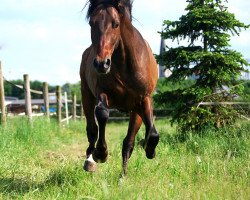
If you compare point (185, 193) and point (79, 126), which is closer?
point (185, 193)

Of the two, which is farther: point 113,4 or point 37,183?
point 37,183

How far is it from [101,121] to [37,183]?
1162 millimetres

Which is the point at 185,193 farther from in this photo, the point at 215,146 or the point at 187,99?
the point at 187,99

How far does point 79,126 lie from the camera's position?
53.1ft

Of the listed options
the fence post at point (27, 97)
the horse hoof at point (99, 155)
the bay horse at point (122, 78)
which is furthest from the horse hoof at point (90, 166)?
the fence post at point (27, 97)

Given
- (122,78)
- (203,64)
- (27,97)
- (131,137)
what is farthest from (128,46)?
(27,97)

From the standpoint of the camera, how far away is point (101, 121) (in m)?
5.07

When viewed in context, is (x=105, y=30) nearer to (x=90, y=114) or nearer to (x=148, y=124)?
(x=148, y=124)


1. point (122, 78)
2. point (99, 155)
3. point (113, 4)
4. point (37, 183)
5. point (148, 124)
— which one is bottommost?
point (37, 183)

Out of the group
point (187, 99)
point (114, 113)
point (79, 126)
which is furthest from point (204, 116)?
point (114, 113)

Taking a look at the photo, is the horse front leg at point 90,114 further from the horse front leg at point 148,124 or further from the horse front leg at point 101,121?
the horse front leg at point 148,124

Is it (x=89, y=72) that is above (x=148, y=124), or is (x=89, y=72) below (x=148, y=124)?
above

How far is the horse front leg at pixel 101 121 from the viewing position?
5.02 metres

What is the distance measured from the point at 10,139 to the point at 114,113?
814 inches
